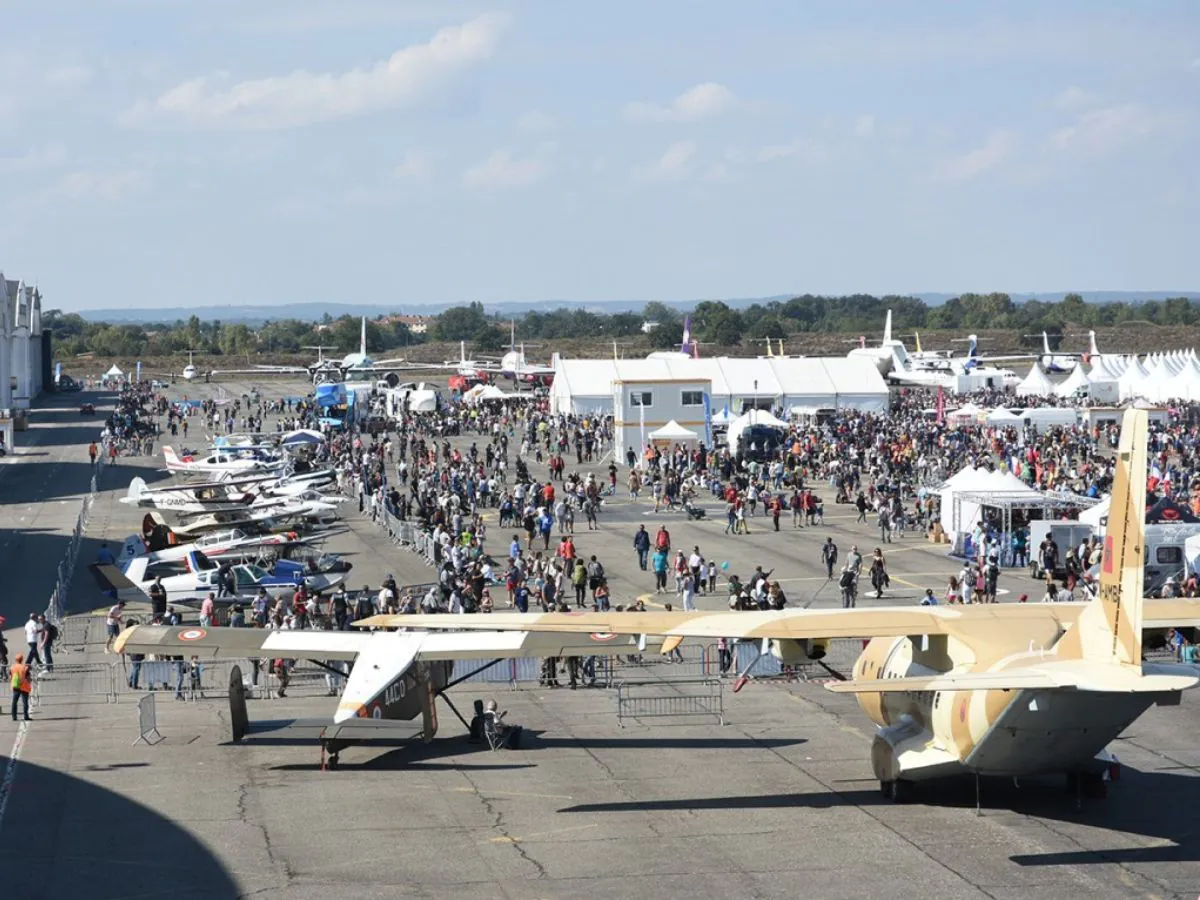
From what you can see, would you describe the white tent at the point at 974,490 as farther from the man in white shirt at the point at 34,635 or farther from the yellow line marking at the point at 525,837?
the yellow line marking at the point at 525,837

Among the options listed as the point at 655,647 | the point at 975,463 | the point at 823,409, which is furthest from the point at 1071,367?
the point at 655,647

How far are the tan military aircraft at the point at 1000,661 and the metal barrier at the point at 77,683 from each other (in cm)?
842

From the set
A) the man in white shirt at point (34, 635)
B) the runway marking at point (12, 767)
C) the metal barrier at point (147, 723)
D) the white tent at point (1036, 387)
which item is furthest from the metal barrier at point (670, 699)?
the white tent at point (1036, 387)

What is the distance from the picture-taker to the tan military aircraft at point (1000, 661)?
17094 mm

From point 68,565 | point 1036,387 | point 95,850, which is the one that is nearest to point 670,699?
point 95,850

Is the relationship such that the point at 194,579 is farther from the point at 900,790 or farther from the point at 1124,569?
the point at 1124,569

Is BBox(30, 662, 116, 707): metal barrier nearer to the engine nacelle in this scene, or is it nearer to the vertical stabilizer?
the engine nacelle

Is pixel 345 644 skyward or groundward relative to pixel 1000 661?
groundward

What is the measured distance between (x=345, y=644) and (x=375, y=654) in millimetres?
1401

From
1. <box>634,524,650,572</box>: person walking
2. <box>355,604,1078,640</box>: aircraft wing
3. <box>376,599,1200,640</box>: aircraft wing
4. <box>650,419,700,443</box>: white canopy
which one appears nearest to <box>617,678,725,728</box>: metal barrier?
<box>355,604,1078,640</box>: aircraft wing

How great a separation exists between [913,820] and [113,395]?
114539 mm

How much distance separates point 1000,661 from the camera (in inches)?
737

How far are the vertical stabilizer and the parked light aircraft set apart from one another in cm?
725

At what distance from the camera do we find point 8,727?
82.3 ft
